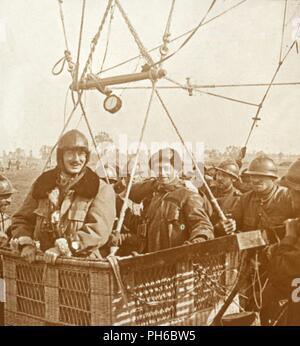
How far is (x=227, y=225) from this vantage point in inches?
115

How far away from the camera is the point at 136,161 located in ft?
9.79

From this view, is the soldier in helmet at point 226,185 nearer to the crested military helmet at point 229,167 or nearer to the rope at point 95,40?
the crested military helmet at point 229,167

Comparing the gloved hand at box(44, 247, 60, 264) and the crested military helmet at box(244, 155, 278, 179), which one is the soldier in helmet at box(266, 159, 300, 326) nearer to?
the crested military helmet at box(244, 155, 278, 179)

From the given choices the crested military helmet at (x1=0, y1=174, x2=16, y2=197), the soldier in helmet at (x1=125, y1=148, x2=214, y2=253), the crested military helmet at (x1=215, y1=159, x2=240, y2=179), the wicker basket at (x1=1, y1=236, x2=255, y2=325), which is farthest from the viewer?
the crested military helmet at (x1=215, y1=159, x2=240, y2=179)

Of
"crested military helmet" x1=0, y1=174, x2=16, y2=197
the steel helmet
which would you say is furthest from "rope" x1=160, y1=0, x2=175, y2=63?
"crested military helmet" x1=0, y1=174, x2=16, y2=197

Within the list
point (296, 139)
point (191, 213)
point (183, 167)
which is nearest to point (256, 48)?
point (296, 139)

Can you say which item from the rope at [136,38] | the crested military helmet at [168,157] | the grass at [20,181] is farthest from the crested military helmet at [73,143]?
the rope at [136,38]

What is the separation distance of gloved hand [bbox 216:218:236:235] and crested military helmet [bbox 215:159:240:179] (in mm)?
479

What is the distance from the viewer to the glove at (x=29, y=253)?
242 centimetres

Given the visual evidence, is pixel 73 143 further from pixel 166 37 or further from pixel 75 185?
pixel 166 37

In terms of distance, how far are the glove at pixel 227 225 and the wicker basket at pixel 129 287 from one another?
0.76ft

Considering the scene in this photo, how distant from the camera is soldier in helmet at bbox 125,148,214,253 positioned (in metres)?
2.84

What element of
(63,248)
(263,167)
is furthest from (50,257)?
(263,167)

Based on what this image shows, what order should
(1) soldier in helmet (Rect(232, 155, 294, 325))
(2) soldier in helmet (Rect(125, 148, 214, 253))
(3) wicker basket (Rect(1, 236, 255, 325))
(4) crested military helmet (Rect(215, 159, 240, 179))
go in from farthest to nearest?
(4) crested military helmet (Rect(215, 159, 240, 179)), (1) soldier in helmet (Rect(232, 155, 294, 325)), (2) soldier in helmet (Rect(125, 148, 214, 253)), (3) wicker basket (Rect(1, 236, 255, 325))
